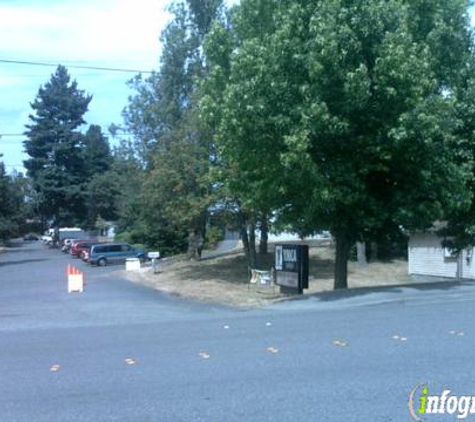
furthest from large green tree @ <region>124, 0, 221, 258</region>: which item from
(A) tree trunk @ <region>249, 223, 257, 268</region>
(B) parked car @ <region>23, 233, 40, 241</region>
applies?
(B) parked car @ <region>23, 233, 40, 241</region>

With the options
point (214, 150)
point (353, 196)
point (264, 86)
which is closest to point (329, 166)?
point (353, 196)

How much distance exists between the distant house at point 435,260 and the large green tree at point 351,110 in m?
12.9

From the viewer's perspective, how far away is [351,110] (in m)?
18.0

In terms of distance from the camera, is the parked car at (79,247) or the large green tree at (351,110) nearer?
the large green tree at (351,110)

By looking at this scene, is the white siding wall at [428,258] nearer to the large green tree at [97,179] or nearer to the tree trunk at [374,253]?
the tree trunk at [374,253]

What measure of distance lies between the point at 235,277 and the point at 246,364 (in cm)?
2522

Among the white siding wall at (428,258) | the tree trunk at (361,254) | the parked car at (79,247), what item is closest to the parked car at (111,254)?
the parked car at (79,247)

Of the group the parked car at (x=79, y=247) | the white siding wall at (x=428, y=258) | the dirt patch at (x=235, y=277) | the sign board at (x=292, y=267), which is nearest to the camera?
the sign board at (x=292, y=267)

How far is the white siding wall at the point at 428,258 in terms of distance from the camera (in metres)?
33.8

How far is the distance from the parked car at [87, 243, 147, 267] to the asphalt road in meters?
34.8

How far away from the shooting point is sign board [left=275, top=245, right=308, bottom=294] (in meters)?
22.0

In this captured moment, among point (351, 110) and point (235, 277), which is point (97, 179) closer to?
point (235, 277)

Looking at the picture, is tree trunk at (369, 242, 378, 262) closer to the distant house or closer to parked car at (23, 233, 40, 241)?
the distant house

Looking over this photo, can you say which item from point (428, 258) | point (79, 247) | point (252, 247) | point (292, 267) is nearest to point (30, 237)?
point (79, 247)
